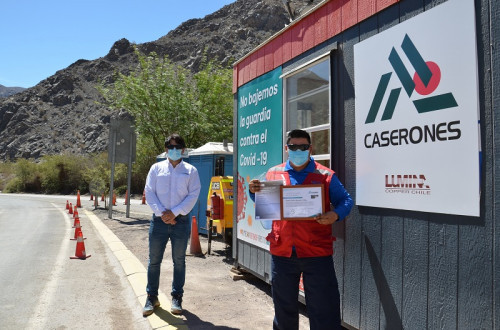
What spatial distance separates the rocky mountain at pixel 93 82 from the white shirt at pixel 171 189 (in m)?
64.1

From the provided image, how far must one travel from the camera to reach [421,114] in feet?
9.33

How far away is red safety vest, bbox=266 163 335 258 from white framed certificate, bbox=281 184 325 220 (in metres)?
0.10

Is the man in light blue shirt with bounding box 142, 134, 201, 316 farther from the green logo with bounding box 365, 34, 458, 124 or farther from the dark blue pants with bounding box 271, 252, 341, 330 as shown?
the green logo with bounding box 365, 34, 458, 124

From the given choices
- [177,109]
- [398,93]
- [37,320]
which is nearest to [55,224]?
[177,109]

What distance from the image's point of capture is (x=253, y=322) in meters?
4.30

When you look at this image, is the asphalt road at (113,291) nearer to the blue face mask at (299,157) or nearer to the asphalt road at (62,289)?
the asphalt road at (62,289)

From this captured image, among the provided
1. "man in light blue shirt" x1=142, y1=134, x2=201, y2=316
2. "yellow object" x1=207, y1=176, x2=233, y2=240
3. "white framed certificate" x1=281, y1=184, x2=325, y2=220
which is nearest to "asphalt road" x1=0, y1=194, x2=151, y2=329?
"man in light blue shirt" x1=142, y1=134, x2=201, y2=316

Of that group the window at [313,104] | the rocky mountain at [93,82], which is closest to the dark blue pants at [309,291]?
the window at [313,104]

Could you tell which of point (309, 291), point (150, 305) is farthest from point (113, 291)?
point (309, 291)

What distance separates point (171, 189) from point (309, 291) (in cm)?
212

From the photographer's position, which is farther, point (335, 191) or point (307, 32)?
point (307, 32)

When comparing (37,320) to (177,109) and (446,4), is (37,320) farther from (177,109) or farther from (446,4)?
(177,109)

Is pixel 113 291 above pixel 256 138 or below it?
below

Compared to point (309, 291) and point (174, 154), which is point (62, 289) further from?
point (309, 291)
